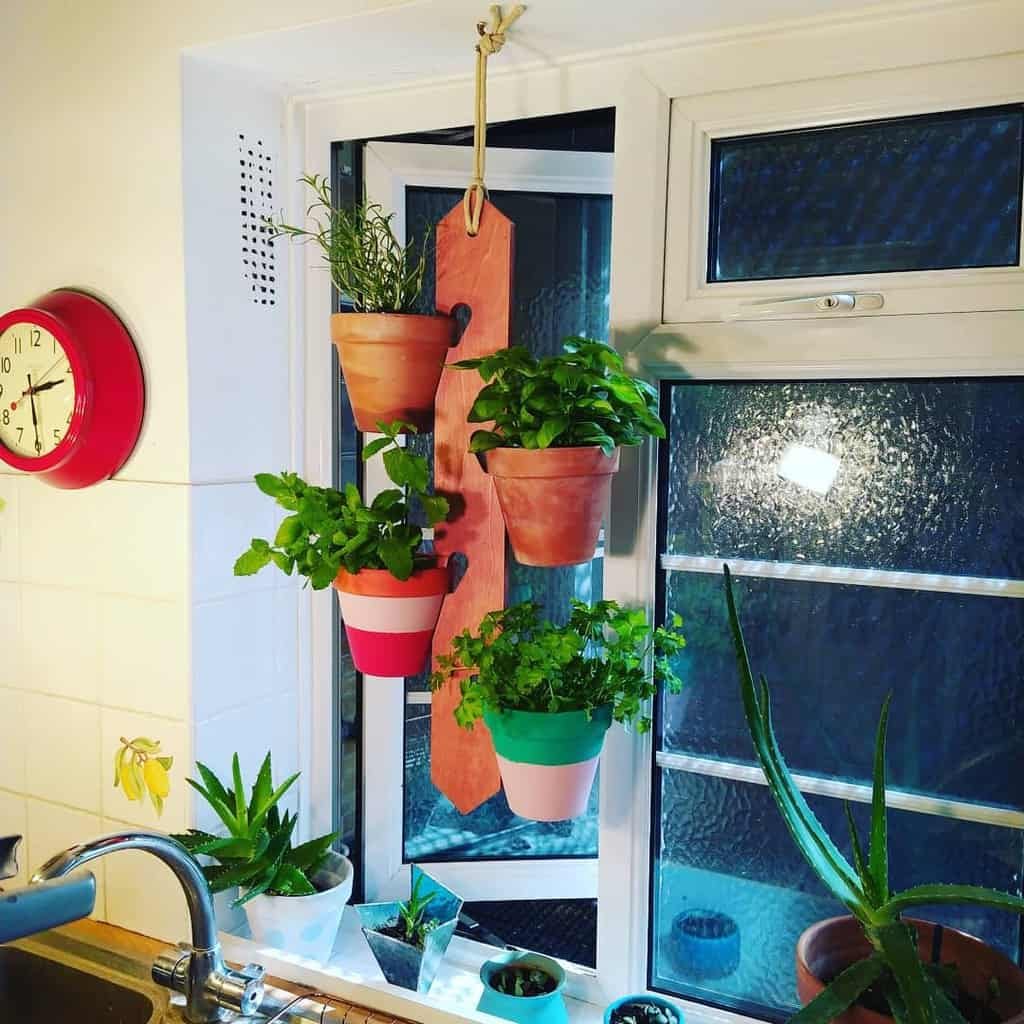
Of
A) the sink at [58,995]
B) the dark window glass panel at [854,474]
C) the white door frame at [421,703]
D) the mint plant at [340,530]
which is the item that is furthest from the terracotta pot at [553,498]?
the sink at [58,995]

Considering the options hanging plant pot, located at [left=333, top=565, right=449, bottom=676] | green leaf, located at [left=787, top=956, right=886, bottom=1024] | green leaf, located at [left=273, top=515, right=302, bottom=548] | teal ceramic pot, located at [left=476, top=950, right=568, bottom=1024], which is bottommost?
teal ceramic pot, located at [left=476, top=950, right=568, bottom=1024]

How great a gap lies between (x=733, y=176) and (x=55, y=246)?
3.32 ft

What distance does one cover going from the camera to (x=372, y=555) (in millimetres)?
1314

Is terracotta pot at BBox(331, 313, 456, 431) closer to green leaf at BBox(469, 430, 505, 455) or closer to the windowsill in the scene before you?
green leaf at BBox(469, 430, 505, 455)

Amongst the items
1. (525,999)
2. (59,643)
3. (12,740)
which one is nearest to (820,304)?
(525,999)

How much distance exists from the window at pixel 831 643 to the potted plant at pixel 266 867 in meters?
0.50

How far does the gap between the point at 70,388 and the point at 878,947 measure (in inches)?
49.7

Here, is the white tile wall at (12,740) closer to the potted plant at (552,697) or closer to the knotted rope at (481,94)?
the potted plant at (552,697)

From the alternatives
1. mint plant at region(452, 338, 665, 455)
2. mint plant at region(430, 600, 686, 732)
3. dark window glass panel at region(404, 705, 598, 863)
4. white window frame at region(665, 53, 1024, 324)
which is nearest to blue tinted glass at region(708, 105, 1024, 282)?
→ white window frame at region(665, 53, 1024, 324)

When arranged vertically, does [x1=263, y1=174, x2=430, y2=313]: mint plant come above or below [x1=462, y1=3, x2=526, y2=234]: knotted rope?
below

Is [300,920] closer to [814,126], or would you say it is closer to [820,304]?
[820,304]

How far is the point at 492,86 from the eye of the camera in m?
1.49

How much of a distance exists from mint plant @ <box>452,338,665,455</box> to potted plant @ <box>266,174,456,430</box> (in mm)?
138

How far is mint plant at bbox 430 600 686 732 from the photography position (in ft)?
4.10
